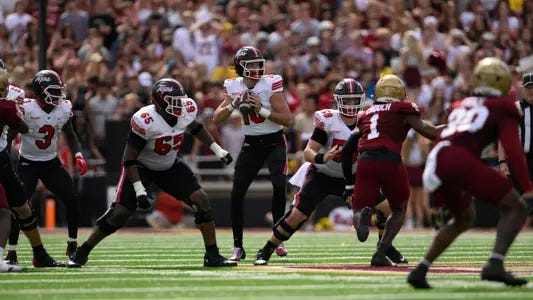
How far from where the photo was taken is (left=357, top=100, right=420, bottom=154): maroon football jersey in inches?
397

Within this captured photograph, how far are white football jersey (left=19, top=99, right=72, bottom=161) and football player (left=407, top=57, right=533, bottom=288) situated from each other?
176 inches

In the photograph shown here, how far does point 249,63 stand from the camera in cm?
1191

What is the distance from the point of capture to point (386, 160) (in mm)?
10180

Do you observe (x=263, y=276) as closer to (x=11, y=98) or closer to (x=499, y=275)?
(x=499, y=275)

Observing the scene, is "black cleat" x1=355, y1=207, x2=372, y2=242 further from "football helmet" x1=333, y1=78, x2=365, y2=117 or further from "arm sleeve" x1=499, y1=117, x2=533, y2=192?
"arm sleeve" x1=499, y1=117, x2=533, y2=192

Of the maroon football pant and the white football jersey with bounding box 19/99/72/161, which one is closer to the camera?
the maroon football pant

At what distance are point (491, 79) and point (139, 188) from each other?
10.6 feet

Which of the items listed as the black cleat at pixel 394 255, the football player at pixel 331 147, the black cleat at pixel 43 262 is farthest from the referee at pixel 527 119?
the black cleat at pixel 43 262

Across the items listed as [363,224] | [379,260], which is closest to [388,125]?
[363,224]

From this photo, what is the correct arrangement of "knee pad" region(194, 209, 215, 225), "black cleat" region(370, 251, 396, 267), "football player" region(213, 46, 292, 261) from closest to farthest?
"black cleat" region(370, 251, 396, 267), "knee pad" region(194, 209, 215, 225), "football player" region(213, 46, 292, 261)

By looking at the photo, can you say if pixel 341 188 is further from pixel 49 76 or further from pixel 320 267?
pixel 49 76

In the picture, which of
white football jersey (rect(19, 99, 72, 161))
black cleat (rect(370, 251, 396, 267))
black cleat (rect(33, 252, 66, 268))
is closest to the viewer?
black cleat (rect(370, 251, 396, 267))

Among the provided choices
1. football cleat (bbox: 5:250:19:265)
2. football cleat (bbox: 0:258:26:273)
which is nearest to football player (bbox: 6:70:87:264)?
football cleat (bbox: 5:250:19:265)

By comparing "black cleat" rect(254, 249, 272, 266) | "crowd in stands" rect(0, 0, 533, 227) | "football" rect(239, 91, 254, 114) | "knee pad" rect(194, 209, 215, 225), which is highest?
"football" rect(239, 91, 254, 114)
